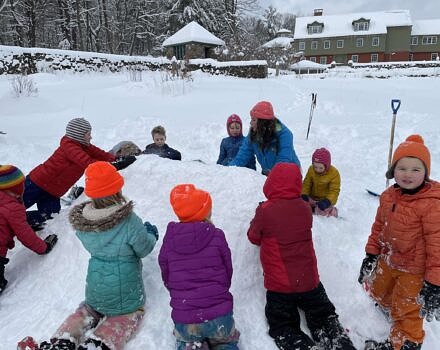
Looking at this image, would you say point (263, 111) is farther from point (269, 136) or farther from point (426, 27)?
point (426, 27)

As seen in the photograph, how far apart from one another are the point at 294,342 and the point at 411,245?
108 cm

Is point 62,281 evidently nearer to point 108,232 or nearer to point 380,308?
point 108,232

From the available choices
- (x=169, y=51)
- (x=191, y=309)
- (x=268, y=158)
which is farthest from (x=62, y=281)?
(x=169, y=51)

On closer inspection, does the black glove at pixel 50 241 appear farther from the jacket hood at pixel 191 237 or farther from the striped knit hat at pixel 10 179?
the jacket hood at pixel 191 237

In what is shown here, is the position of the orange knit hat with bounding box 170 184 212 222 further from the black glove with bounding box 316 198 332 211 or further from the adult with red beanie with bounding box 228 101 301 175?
the black glove with bounding box 316 198 332 211

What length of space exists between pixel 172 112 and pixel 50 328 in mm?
8100

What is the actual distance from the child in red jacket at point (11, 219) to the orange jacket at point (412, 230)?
10.1 ft

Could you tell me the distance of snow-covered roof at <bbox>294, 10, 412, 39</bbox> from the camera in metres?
43.3

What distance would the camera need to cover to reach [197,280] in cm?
244

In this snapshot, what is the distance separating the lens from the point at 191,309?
2414 mm

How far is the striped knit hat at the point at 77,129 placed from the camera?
4.22 m

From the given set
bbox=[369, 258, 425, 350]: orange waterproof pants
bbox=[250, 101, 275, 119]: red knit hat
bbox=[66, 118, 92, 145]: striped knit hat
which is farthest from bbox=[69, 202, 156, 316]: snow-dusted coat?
bbox=[250, 101, 275, 119]: red knit hat

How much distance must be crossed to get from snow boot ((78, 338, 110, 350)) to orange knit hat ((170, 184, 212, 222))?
0.97m

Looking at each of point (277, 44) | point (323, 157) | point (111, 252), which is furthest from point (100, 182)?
point (277, 44)
